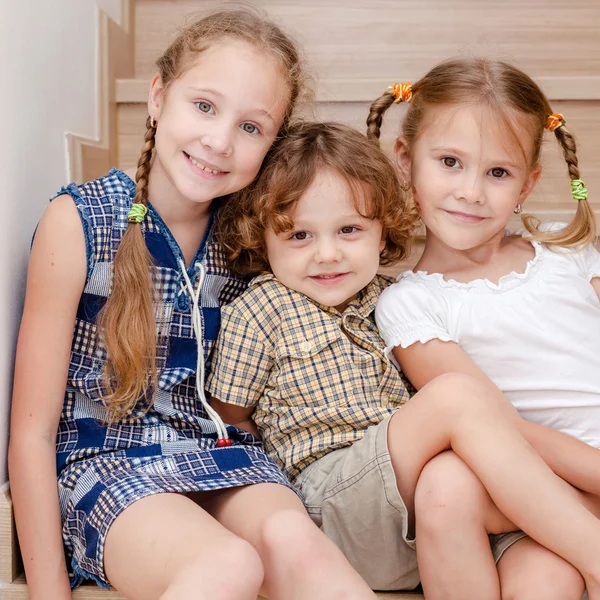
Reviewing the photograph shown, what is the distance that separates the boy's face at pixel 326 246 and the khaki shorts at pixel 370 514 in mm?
244

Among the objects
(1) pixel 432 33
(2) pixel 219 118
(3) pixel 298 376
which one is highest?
(1) pixel 432 33

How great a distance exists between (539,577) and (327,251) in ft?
1.73

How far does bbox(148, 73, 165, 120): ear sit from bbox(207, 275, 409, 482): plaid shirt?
31 centimetres

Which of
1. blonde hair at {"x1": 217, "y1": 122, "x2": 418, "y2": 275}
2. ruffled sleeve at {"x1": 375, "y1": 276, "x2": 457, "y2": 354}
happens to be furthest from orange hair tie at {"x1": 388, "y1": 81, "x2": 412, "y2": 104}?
ruffled sleeve at {"x1": 375, "y1": 276, "x2": 457, "y2": 354}

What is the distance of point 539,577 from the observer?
0.92 meters

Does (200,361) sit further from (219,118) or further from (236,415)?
(219,118)

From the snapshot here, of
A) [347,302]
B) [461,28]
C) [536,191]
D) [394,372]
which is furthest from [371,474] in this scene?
[461,28]

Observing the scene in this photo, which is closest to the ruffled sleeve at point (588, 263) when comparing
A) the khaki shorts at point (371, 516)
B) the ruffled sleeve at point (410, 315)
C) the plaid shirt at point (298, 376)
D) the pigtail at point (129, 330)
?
the ruffled sleeve at point (410, 315)

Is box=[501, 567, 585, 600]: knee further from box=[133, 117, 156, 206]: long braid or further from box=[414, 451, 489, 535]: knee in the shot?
box=[133, 117, 156, 206]: long braid

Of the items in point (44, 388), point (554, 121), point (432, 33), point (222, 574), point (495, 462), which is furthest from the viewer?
point (432, 33)

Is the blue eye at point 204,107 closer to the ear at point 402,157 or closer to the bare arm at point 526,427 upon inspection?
the ear at point 402,157

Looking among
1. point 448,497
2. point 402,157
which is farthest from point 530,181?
point 448,497

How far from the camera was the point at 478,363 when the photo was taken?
3.99ft

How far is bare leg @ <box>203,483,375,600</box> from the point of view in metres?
0.85
